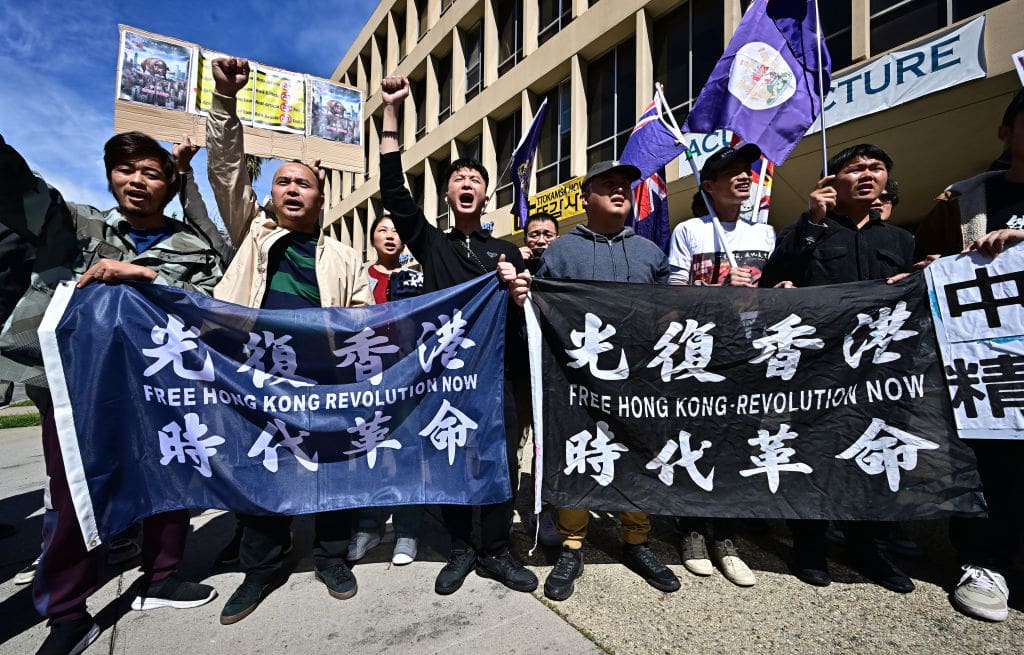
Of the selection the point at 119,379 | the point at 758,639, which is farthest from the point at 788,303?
the point at 119,379

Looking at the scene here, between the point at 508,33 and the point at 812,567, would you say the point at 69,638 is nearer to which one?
the point at 812,567

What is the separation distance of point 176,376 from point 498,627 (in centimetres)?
182

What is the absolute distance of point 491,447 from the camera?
244 cm

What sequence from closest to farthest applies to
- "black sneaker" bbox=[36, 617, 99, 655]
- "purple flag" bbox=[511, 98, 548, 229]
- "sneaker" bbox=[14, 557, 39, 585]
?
"black sneaker" bbox=[36, 617, 99, 655], "sneaker" bbox=[14, 557, 39, 585], "purple flag" bbox=[511, 98, 548, 229]

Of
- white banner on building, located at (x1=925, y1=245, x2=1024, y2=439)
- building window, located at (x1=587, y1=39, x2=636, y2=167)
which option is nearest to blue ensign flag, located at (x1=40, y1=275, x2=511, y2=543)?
white banner on building, located at (x1=925, y1=245, x2=1024, y2=439)

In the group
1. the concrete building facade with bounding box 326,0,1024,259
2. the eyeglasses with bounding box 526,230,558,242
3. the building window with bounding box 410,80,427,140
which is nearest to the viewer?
the eyeglasses with bounding box 526,230,558,242

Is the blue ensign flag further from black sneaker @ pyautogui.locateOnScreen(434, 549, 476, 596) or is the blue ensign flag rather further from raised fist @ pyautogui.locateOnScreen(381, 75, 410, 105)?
raised fist @ pyautogui.locateOnScreen(381, 75, 410, 105)

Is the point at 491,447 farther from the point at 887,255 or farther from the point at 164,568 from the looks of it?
the point at 887,255

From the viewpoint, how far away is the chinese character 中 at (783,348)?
94.0 inches

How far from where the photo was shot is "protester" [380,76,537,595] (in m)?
2.43

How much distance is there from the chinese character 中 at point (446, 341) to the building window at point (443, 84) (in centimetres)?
1584

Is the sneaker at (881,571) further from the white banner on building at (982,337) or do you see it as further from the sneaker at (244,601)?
the sneaker at (244,601)

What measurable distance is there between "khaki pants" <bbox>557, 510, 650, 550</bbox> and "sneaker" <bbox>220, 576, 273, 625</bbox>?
1.46 metres

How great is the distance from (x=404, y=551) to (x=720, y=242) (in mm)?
2504
